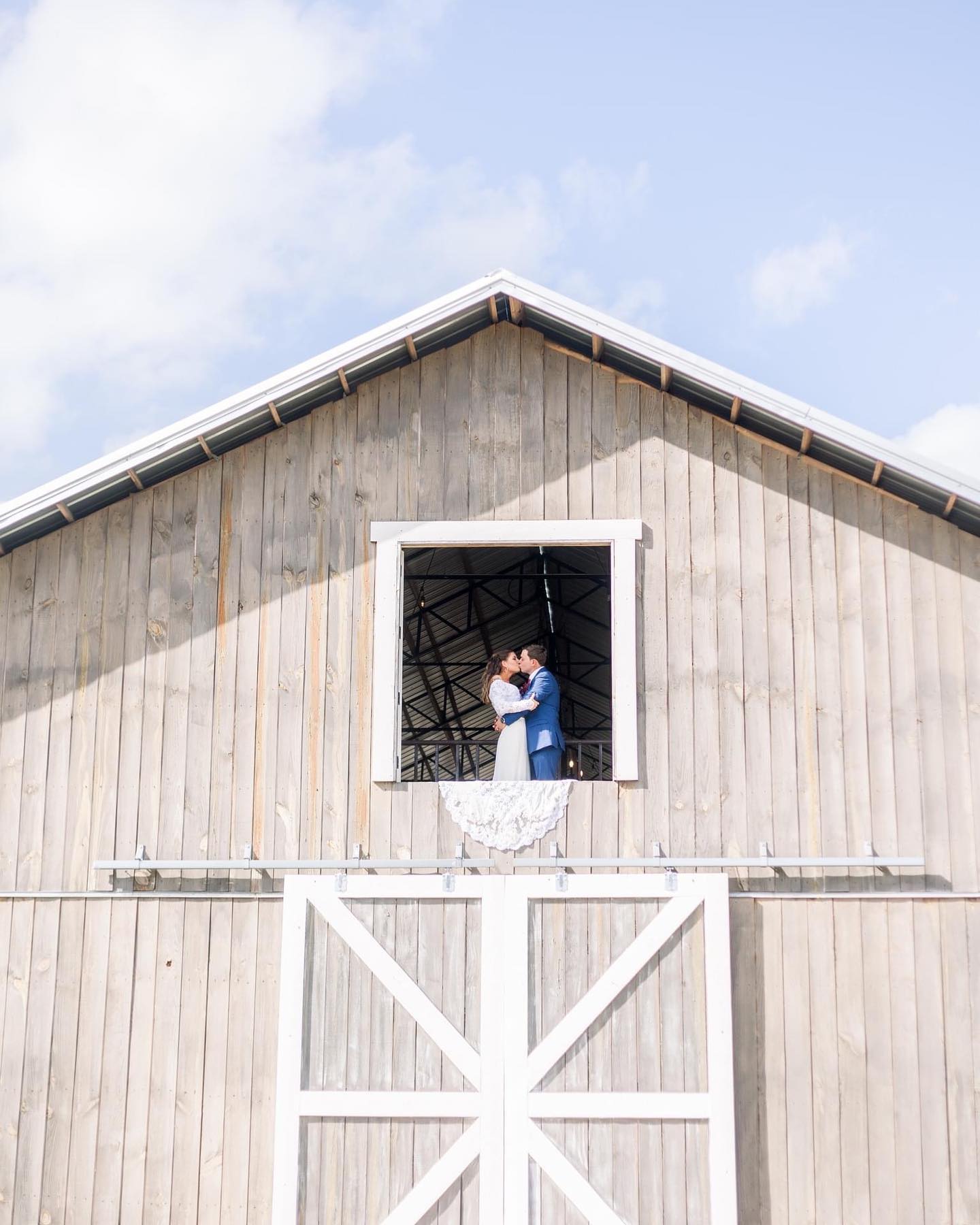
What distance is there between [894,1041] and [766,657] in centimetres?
253

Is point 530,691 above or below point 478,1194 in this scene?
above

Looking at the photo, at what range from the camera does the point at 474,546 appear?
980 centimetres

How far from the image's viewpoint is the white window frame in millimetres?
9641

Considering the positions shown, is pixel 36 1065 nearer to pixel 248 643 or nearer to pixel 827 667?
pixel 248 643

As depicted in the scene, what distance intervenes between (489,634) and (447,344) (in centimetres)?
1042

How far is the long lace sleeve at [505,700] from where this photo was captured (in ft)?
35.2

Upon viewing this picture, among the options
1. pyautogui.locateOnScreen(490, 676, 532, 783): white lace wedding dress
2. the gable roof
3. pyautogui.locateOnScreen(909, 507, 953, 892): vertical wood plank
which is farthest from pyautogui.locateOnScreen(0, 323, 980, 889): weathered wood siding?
pyautogui.locateOnScreen(490, 676, 532, 783): white lace wedding dress

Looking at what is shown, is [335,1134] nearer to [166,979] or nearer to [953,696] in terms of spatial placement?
[166,979]

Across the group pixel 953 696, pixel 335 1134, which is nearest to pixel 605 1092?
pixel 335 1134

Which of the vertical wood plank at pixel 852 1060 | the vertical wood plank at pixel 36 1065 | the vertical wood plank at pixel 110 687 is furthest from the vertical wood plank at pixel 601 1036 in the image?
the vertical wood plank at pixel 36 1065

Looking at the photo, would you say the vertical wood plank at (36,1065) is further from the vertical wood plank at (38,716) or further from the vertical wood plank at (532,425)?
the vertical wood plank at (532,425)

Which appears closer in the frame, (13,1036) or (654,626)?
(13,1036)

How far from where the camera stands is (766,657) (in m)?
9.72

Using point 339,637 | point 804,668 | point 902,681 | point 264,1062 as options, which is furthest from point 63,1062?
point 902,681
